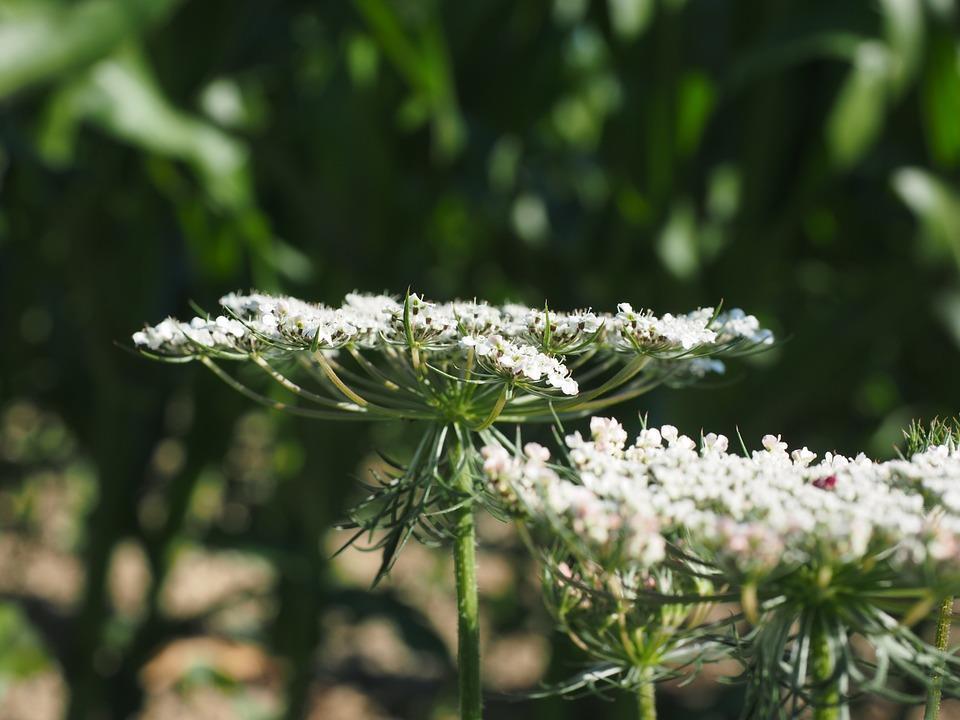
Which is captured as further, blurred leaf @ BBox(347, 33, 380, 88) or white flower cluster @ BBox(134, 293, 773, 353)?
blurred leaf @ BBox(347, 33, 380, 88)

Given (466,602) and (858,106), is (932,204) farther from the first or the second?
(466,602)

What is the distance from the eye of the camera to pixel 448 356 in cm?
79

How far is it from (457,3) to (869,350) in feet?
4.41

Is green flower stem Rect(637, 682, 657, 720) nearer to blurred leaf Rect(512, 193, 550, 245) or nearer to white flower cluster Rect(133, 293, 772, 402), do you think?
white flower cluster Rect(133, 293, 772, 402)

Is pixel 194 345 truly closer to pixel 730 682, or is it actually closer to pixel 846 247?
pixel 730 682

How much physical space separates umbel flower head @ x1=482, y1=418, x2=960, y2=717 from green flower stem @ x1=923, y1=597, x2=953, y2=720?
12 mm

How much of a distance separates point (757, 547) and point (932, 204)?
2.03 metres

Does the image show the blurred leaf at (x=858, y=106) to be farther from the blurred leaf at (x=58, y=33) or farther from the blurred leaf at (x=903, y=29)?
the blurred leaf at (x=58, y=33)

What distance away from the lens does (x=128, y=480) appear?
3.14 metres

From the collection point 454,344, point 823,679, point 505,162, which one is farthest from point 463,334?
point 505,162

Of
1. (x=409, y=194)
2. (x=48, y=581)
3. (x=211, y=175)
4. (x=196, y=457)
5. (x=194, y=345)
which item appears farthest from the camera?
(x=48, y=581)

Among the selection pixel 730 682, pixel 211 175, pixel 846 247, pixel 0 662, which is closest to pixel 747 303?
pixel 846 247

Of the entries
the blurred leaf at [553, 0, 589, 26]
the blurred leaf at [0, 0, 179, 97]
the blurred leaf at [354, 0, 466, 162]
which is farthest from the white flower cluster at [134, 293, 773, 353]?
the blurred leaf at [553, 0, 589, 26]

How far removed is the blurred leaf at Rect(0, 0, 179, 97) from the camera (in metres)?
1.61
